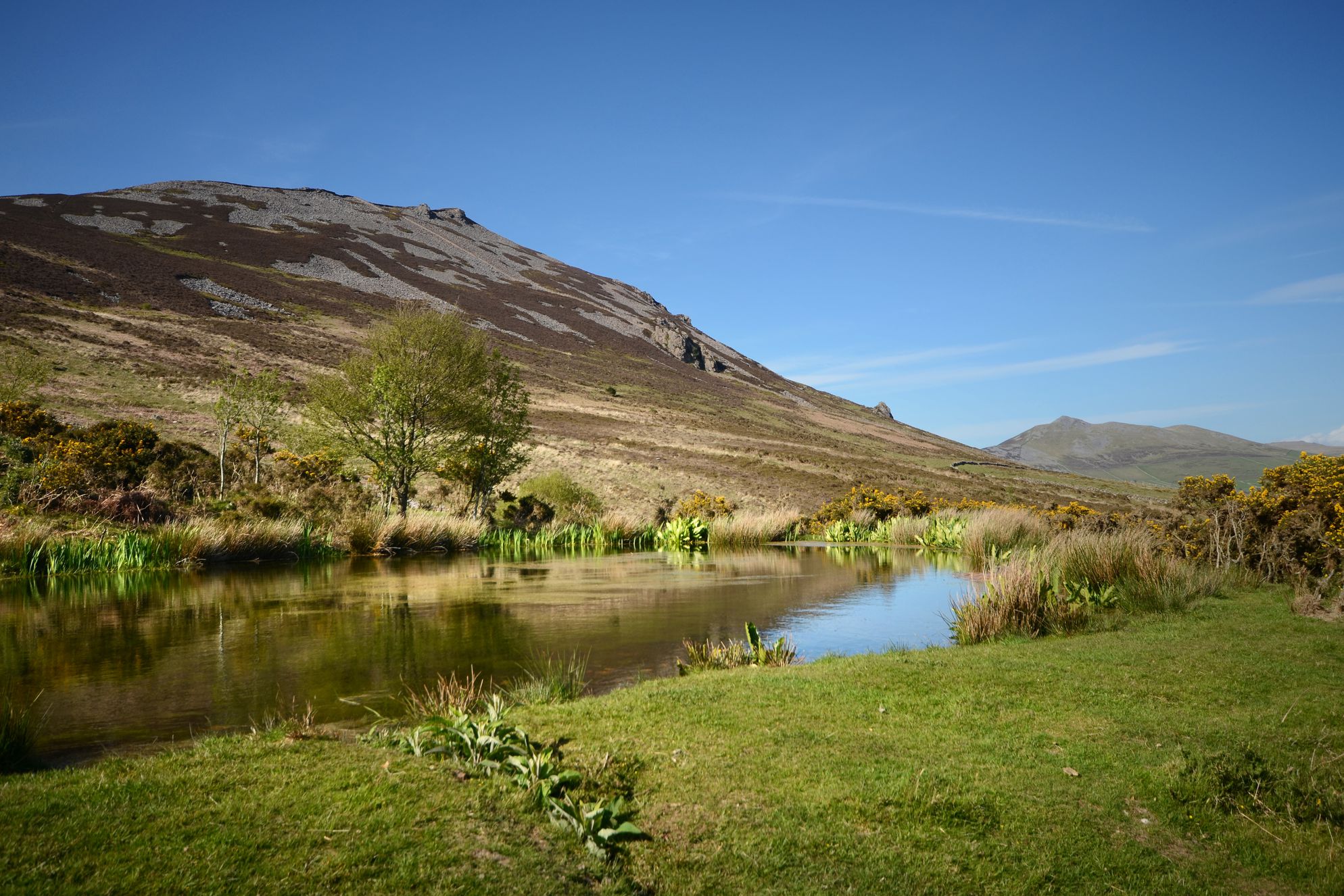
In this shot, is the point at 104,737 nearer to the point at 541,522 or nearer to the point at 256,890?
the point at 256,890

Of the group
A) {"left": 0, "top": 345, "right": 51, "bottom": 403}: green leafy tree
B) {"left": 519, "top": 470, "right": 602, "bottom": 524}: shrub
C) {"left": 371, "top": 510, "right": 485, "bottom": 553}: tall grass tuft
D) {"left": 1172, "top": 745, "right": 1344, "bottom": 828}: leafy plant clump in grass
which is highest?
{"left": 0, "top": 345, "right": 51, "bottom": 403}: green leafy tree

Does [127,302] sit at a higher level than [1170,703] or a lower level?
higher

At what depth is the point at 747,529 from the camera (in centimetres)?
2831

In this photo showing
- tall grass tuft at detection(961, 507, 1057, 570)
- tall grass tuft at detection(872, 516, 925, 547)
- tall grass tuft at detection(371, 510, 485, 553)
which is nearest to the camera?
tall grass tuft at detection(961, 507, 1057, 570)

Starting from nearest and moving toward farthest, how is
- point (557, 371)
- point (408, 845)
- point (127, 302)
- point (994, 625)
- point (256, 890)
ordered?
point (256, 890) < point (408, 845) < point (994, 625) < point (127, 302) < point (557, 371)

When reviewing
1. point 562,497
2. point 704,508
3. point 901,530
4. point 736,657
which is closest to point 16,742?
point 736,657

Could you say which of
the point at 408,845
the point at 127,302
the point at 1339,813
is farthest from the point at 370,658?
the point at 127,302

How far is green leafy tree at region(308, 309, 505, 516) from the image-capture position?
2623 cm

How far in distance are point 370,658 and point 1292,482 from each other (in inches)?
613

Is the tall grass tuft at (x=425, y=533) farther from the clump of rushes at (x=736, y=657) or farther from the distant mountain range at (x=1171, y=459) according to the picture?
the distant mountain range at (x=1171, y=459)

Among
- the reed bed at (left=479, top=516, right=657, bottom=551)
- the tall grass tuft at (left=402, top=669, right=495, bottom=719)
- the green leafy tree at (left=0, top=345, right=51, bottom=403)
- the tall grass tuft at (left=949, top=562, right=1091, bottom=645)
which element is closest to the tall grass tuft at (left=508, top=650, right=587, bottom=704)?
the tall grass tuft at (left=402, top=669, right=495, bottom=719)

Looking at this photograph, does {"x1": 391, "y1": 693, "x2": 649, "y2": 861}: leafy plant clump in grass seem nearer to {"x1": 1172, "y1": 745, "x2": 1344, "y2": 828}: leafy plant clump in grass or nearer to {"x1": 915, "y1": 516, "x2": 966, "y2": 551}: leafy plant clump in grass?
{"x1": 1172, "y1": 745, "x2": 1344, "y2": 828}: leafy plant clump in grass

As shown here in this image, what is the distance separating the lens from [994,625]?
9.76 m

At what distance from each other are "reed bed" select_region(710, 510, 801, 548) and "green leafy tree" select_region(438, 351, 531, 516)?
8.16 m
